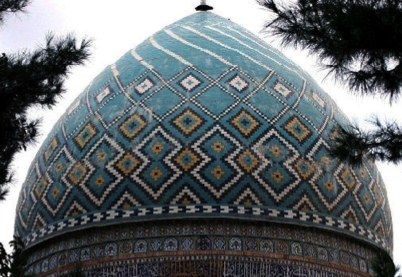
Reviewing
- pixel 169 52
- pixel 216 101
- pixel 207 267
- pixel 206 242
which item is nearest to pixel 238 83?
pixel 216 101

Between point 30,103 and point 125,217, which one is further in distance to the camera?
point 125,217

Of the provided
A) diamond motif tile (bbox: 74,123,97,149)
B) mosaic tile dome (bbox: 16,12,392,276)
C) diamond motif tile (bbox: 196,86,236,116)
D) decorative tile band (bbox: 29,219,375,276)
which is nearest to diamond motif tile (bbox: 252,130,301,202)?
mosaic tile dome (bbox: 16,12,392,276)

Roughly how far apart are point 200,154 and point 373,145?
13.6 feet

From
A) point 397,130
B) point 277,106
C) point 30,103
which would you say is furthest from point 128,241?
point 397,130

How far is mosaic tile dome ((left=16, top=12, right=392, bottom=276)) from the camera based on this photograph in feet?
30.5

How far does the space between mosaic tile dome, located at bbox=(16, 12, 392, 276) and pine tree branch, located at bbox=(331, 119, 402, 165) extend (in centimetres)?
386

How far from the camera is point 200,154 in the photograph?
935 centimetres

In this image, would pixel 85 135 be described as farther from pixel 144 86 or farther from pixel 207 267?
pixel 207 267

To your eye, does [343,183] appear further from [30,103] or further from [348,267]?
[30,103]

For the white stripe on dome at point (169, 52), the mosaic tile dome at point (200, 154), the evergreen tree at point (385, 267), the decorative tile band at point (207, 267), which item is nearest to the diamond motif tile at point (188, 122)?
the mosaic tile dome at point (200, 154)

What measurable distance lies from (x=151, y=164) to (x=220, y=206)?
658mm

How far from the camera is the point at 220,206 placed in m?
9.20

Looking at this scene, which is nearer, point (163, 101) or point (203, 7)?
point (163, 101)

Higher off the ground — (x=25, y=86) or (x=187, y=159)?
(x=187, y=159)
